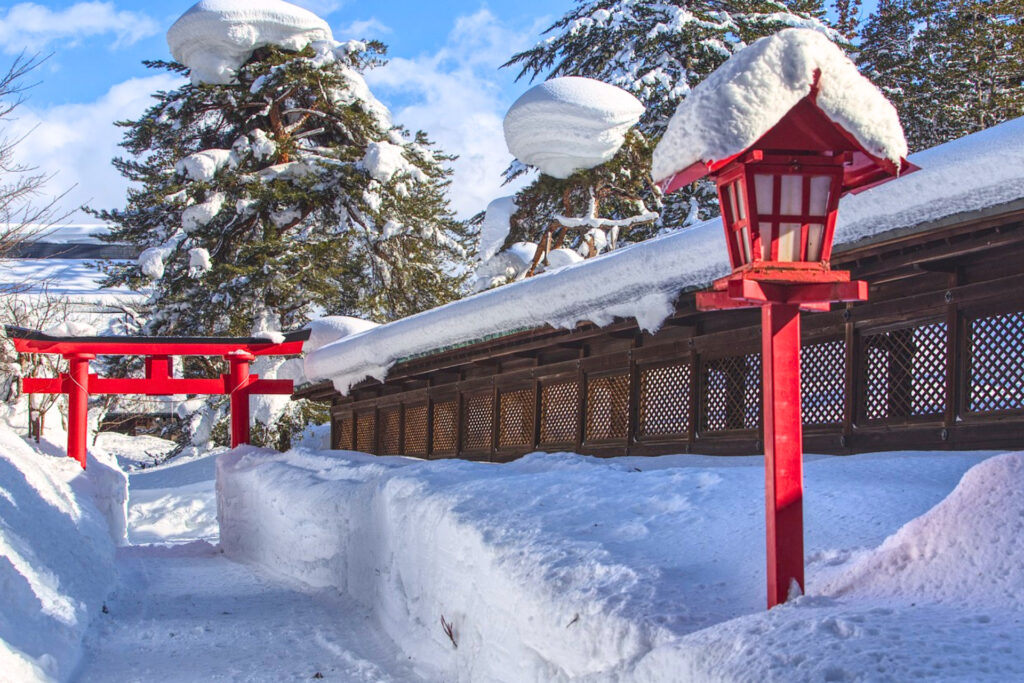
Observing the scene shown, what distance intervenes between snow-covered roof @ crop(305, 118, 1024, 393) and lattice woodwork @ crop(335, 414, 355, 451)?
176 inches

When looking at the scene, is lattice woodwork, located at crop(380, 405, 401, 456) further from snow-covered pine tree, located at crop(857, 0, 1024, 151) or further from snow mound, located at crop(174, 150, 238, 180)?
snow-covered pine tree, located at crop(857, 0, 1024, 151)

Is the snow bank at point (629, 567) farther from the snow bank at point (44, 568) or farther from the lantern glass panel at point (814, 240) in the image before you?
the snow bank at point (44, 568)

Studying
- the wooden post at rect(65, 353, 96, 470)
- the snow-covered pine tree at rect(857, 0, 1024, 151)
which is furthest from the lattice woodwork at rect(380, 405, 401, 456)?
the snow-covered pine tree at rect(857, 0, 1024, 151)

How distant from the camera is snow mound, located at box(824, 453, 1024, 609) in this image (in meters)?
2.99

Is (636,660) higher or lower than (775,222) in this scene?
lower

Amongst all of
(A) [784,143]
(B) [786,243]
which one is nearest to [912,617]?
(B) [786,243]

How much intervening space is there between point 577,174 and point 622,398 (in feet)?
26.5

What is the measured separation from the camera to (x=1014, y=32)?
74.6ft

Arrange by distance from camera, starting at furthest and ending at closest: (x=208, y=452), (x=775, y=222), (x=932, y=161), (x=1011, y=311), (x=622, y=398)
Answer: (x=208, y=452)
(x=622, y=398)
(x=1011, y=311)
(x=932, y=161)
(x=775, y=222)

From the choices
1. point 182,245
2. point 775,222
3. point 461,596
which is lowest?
point 461,596

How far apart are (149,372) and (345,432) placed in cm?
410

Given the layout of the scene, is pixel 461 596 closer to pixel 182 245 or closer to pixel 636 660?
pixel 636 660

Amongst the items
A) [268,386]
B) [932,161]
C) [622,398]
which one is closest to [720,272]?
[932,161]

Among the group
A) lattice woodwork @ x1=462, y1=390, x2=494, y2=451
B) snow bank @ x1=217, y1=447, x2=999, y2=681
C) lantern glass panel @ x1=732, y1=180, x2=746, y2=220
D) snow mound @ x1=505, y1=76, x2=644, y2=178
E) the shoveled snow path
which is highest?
snow mound @ x1=505, y1=76, x2=644, y2=178
